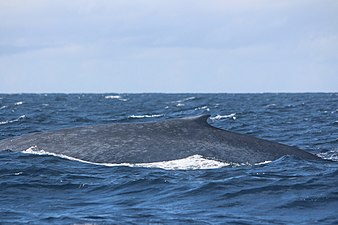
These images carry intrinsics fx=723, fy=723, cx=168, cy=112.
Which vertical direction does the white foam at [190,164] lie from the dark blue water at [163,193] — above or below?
above

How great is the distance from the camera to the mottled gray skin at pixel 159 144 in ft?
39.4

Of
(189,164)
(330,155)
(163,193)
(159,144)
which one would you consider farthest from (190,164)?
(330,155)

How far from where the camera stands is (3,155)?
12.5 meters

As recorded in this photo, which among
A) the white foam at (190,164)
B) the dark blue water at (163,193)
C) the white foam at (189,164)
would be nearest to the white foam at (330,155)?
the dark blue water at (163,193)

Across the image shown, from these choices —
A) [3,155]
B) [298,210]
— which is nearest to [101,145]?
[3,155]

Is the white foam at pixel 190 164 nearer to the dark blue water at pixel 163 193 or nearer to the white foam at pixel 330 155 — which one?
the dark blue water at pixel 163 193

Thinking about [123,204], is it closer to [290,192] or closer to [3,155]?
[290,192]

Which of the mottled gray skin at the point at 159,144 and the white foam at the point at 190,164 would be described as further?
the mottled gray skin at the point at 159,144

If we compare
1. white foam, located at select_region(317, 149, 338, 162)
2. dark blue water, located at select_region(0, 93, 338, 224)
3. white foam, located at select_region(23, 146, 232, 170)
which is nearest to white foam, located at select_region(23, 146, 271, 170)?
white foam, located at select_region(23, 146, 232, 170)

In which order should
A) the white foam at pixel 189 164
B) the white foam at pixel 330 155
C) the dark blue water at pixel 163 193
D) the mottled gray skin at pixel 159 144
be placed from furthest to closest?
the white foam at pixel 330 155, the mottled gray skin at pixel 159 144, the white foam at pixel 189 164, the dark blue water at pixel 163 193

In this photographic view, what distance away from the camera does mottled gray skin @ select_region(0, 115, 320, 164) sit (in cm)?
1202

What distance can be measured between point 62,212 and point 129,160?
3.59 metres

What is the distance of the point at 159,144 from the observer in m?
12.2

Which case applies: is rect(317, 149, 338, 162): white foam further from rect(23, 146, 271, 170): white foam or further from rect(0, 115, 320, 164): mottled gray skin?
rect(23, 146, 271, 170): white foam
